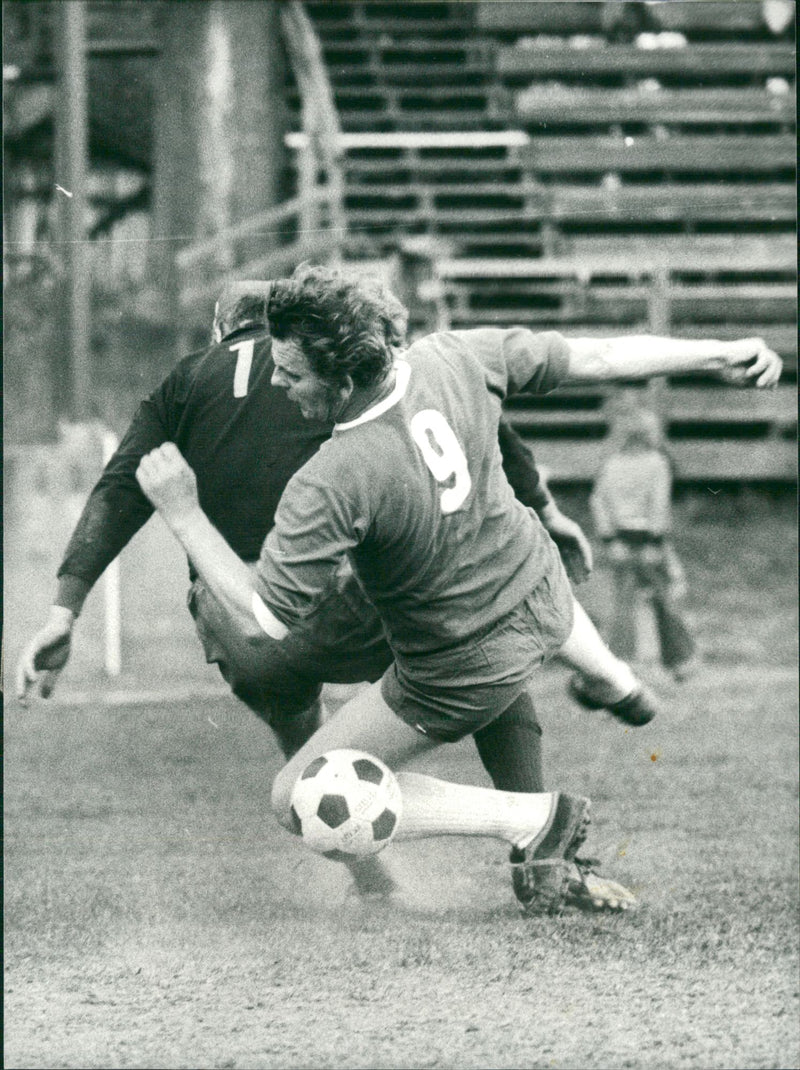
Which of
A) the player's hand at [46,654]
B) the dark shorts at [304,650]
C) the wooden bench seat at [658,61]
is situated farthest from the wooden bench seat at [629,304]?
the wooden bench seat at [658,61]

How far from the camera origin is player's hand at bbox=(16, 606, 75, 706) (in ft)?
13.0

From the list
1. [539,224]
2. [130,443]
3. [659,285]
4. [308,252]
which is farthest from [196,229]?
[130,443]

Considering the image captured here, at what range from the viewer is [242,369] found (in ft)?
13.6

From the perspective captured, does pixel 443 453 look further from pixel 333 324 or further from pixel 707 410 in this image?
pixel 707 410

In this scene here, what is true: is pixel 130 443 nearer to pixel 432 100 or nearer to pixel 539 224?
pixel 539 224

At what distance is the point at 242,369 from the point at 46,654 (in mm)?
864

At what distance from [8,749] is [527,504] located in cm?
358

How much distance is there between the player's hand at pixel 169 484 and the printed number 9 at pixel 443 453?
52 centimetres

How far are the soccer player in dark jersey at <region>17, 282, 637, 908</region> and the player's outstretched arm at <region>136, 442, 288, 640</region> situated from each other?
1.76ft

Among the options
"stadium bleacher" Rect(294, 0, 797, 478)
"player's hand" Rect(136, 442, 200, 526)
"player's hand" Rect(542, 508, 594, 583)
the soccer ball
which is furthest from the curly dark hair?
"stadium bleacher" Rect(294, 0, 797, 478)

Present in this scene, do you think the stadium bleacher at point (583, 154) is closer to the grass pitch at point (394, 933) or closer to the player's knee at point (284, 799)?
the grass pitch at point (394, 933)

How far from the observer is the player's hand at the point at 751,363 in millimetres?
3641

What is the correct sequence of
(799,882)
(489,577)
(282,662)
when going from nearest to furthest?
(489,577), (282,662), (799,882)

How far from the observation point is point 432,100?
1703cm
